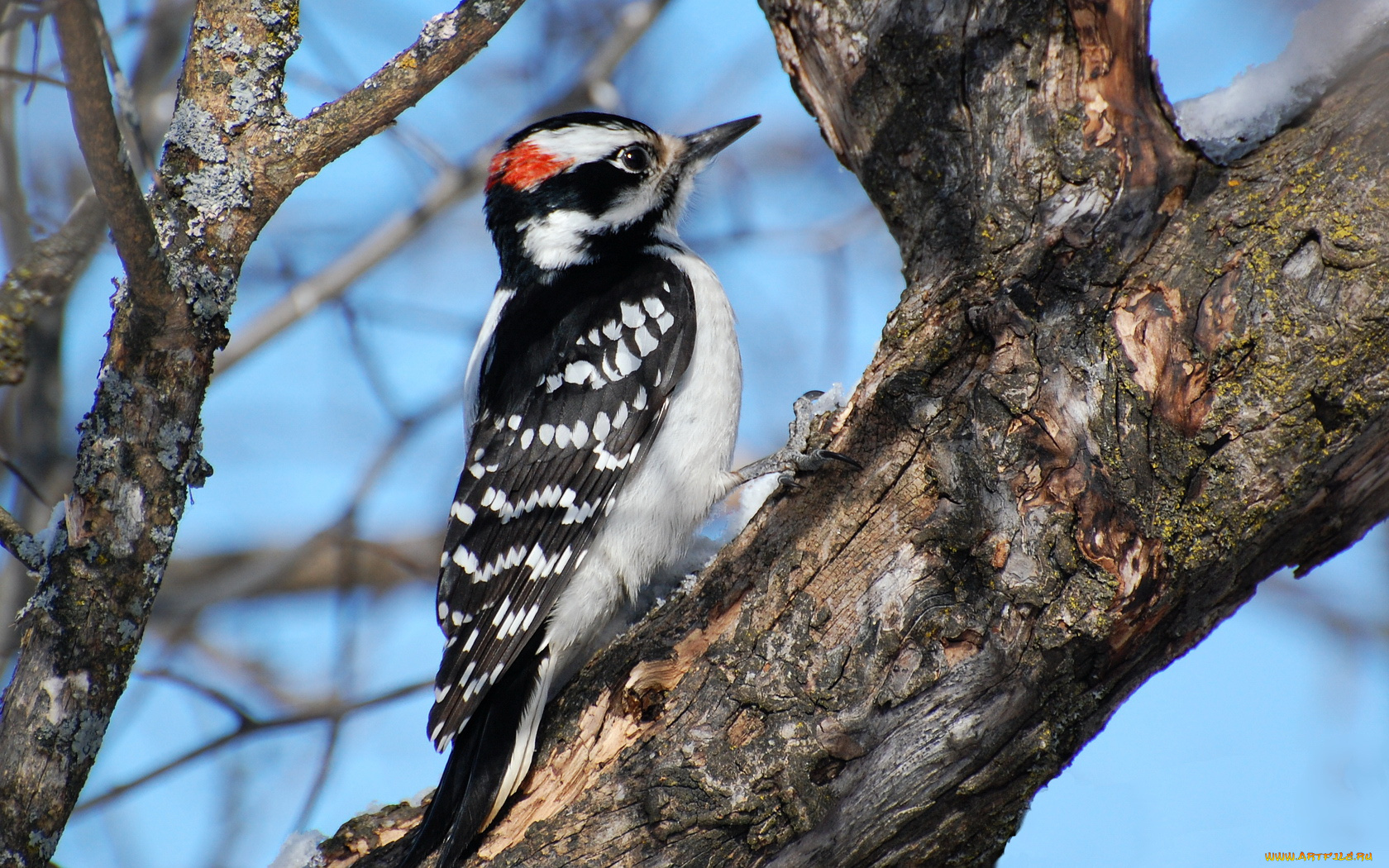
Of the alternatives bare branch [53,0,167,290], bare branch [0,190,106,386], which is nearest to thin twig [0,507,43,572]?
bare branch [53,0,167,290]

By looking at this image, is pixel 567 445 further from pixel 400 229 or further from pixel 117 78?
pixel 400 229

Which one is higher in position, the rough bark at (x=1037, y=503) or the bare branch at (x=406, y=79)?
the bare branch at (x=406, y=79)

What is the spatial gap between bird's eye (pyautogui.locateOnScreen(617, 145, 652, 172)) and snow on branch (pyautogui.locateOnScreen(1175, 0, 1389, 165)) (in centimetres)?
205

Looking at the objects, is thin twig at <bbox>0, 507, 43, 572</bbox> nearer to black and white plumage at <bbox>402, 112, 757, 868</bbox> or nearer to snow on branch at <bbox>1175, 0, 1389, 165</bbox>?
black and white plumage at <bbox>402, 112, 757, 868</bbox>

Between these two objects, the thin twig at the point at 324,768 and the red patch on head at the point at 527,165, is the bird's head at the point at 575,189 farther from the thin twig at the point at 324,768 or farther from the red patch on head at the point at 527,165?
the thin twig at the point at 324,768

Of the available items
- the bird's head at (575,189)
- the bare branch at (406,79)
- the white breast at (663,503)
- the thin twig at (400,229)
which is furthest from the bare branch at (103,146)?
the thin twig at (400,229)

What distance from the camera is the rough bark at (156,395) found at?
2242 mm

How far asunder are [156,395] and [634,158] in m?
2.35

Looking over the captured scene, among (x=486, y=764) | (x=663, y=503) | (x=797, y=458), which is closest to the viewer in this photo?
(x=486, y=764)

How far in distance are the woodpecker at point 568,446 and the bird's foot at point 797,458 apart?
0.5 inches

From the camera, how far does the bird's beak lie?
14.1 feet

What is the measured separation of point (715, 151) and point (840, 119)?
1.03m

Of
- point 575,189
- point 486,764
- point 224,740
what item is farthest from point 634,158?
point 224,740

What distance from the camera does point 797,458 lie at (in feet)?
9.66
